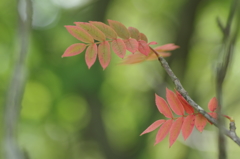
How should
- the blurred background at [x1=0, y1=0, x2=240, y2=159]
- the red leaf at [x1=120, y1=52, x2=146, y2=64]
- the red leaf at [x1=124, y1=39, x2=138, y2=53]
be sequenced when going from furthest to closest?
the blurred background at [x1=0, y1=0, x2=240, y2=159] → the red leaf at [x1=120, y1=52, x2=146, y2=64] → the red leaf at [x1=124, y1=39, x2=138, y2=53]

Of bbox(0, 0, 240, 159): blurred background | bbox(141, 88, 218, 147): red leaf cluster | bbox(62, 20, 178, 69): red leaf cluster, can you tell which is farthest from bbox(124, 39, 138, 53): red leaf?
bbox(0, 0, 240, 159): blurred background

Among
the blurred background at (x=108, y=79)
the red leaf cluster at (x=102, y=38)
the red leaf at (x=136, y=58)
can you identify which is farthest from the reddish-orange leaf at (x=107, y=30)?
the blurred background at (x=108, y=79)

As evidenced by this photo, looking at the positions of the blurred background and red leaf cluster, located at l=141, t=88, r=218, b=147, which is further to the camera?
the blurred background

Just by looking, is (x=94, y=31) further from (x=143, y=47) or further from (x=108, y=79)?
(x=108, y=79)

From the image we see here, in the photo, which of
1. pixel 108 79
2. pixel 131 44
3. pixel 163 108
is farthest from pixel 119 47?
pixel 108 79

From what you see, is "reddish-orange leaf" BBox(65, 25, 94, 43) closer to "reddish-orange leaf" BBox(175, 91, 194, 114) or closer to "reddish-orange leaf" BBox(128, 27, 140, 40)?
"reddish-orange leaf" BBox(128, 27, 140, 40)
